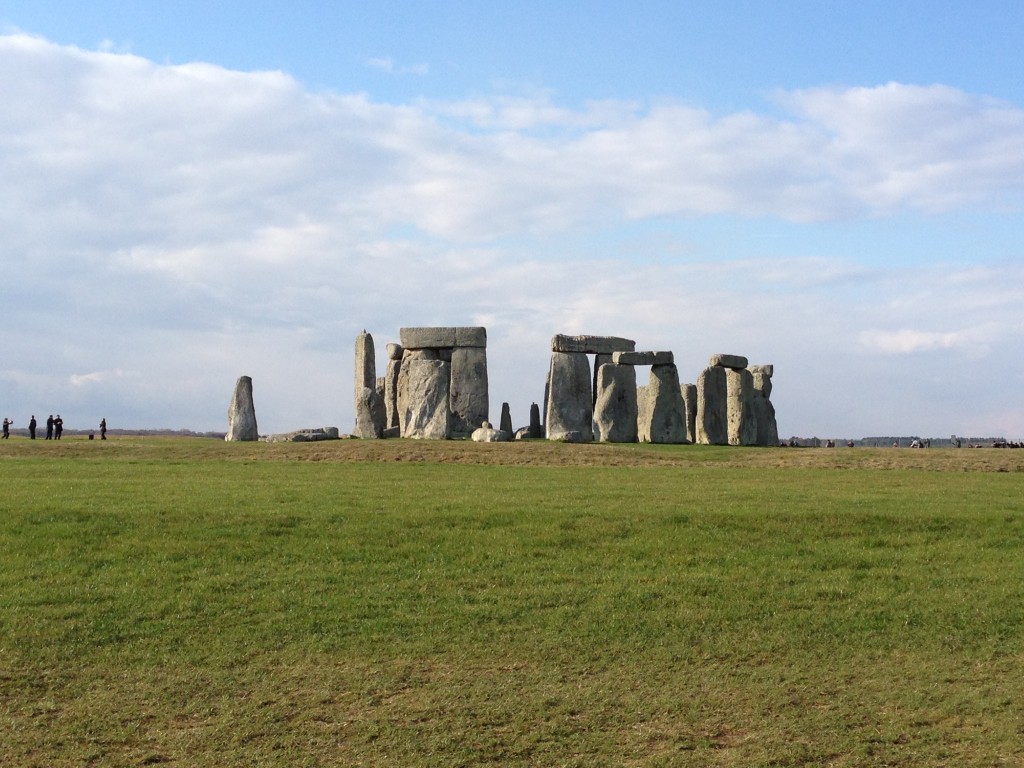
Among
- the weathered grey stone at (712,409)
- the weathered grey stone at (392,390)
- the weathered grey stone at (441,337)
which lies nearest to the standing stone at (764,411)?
the weathered grey stone at (712,409)

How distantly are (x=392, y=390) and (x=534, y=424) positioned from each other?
17.3ft

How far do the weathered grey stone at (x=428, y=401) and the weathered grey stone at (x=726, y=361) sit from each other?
9217 millimetres

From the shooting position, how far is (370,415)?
36.8 m

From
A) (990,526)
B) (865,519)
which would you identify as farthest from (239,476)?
(990,526)

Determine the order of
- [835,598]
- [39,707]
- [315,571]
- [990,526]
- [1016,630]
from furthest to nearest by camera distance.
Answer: [990,526] → [315,571] → [835,598] → [1016,630] → [39,707]

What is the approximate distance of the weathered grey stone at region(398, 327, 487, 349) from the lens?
37438 millimetres

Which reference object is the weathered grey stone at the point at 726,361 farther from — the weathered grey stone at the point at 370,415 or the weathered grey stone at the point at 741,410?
the weathered grey stone at the point at 370,415

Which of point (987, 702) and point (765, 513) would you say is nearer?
point (987, 702)

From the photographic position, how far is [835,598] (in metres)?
13.4

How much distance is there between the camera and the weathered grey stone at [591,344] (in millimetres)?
37031

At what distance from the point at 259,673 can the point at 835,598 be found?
6.74m

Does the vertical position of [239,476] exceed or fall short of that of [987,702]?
it exceeds it

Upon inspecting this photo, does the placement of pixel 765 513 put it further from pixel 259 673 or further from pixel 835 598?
pixel 259 673

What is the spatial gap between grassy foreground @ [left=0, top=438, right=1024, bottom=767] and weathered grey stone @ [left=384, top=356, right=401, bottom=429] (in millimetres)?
19490
